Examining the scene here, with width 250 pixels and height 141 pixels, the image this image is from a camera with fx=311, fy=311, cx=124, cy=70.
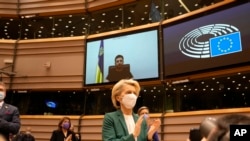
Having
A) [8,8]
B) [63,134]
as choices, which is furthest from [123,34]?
[8,8]

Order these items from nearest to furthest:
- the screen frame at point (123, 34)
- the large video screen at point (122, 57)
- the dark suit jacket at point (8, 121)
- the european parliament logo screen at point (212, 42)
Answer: the dark suit jacket at point (8, 121)
the european parliament logo screen at point (212, 42)
the screen frame at point (123, 34)
the large video screen at point (122, 57)

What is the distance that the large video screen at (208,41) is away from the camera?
24.3 ft

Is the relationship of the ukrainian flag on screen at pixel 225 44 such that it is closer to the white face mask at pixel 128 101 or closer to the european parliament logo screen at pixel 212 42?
the european parliament logo screen at pixel 212 42

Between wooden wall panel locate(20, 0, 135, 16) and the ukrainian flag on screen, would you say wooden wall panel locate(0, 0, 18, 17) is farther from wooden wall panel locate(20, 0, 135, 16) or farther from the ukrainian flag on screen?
the ukrainian flag on screen

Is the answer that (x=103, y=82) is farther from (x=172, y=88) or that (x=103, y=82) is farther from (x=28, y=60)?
(x=28, y=60)

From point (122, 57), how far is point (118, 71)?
467 mm

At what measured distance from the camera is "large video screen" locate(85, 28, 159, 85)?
9430 millimetres

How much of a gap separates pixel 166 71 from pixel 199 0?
7.23ft

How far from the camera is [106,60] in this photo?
10258 mm

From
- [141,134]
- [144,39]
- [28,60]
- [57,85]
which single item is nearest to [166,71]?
[144,39]

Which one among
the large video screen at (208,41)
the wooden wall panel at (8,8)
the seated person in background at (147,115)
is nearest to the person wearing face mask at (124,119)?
the seated person in background at (147,115)

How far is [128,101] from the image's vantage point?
2.43m

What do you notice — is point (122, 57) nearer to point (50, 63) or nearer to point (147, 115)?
point (50, 63)

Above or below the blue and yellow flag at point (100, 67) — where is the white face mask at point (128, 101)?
below
